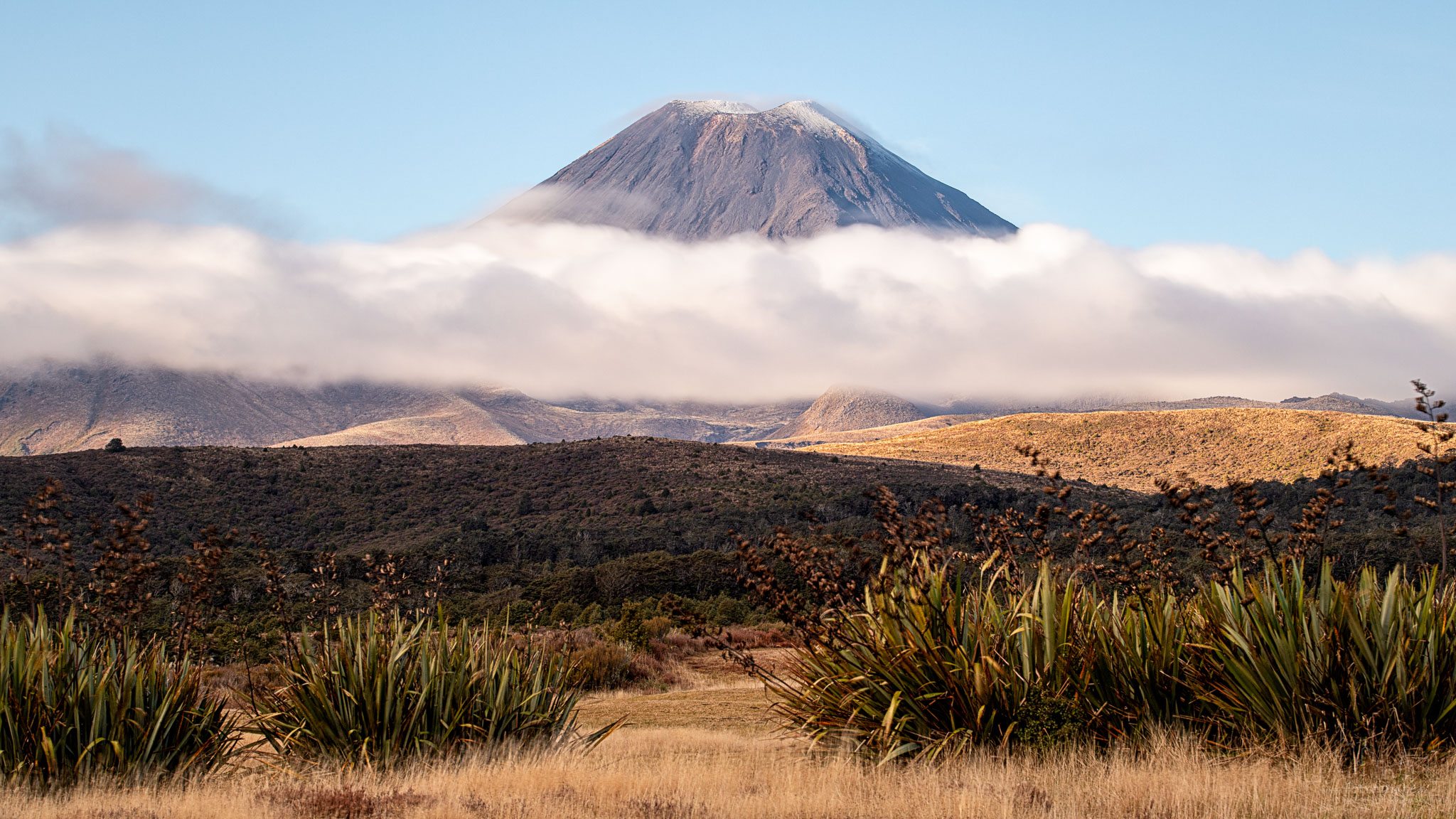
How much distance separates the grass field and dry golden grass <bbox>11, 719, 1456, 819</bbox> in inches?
0.5

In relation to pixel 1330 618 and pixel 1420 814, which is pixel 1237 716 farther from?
pixel 1420 814

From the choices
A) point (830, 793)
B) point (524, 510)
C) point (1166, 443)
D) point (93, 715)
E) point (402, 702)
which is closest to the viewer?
point (830, 793)

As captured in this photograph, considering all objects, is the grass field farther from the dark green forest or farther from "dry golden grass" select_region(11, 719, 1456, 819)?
the dark green forest

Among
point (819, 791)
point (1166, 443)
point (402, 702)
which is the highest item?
point (1166, 443)

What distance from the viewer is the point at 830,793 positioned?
23.1ft

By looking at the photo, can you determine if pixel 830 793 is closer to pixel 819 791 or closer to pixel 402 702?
pixel 819 791

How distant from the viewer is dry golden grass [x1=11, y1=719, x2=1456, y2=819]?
6.41 metres

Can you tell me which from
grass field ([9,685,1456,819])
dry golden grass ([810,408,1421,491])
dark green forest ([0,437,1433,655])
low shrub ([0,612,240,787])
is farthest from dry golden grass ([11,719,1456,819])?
dry golden grass ([810,408,1421,491])

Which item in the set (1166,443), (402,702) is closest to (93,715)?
(402,702)

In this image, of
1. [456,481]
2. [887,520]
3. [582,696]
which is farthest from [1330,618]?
[456,481]

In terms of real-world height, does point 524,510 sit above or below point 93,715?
below

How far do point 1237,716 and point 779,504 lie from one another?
40.8 meters

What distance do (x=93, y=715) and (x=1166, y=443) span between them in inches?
2973

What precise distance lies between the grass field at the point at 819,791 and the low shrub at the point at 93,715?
45cm
